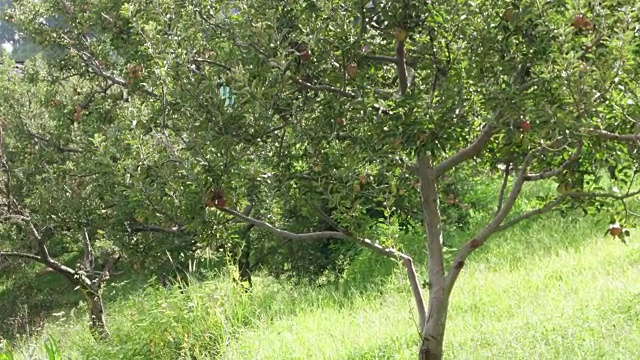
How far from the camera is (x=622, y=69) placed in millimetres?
3172

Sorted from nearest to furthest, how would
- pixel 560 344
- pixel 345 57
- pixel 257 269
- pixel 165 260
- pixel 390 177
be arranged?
pixel 345 57 < pixel 390 177 < pixel 560 344 < pixel 165 260 < pixel 257 269

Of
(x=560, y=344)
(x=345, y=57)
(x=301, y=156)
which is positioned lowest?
(x=560, y=344)

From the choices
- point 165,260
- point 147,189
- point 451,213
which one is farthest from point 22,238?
point 147,189

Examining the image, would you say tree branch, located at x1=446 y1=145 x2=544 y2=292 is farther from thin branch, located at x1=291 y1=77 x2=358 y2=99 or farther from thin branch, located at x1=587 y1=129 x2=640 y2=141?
thin branch, located at x1=291 y1=77 x2=358 y2=99

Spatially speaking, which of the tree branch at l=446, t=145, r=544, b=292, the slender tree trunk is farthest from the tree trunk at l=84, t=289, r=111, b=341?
the tree branch at l=446, t=145, r=544, b=292

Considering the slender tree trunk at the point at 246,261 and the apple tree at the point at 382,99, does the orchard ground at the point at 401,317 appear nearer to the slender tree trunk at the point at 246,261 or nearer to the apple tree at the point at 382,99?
the slender tree trunk at the point at 246,261

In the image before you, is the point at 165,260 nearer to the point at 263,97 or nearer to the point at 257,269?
the point at 257,269

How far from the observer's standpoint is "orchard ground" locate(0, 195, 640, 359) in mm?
5496

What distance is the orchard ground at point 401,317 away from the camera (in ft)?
18.0

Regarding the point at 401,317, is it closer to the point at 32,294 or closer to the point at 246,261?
the point at 246,261

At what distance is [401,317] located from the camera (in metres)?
6.96

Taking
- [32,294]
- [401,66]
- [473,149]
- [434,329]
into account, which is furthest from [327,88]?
[32,294]

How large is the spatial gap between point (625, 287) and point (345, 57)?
4.26 meters

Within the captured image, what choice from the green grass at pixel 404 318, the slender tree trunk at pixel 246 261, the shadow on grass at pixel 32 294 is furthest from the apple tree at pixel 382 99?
the shadow on grass at pixel 32 294
